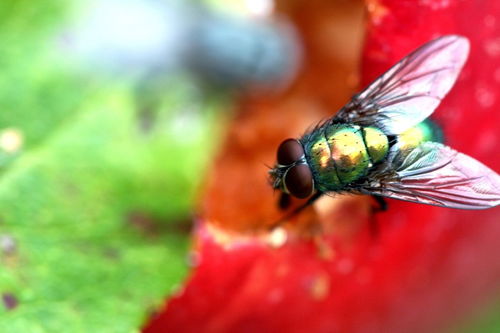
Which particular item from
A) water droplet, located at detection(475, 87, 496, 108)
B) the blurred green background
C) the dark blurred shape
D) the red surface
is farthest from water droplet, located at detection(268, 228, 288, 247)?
the dark blurred shape

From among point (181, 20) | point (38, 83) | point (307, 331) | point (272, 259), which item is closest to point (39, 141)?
point (38, 83)

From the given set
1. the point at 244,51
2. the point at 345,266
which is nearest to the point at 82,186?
the point at 345,266

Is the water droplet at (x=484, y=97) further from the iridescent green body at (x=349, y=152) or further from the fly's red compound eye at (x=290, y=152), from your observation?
the fly's red compound eye at (x=290, y=152)

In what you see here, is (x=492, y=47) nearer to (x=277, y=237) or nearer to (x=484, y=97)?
(x=484, y=97)

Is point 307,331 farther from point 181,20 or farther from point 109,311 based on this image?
point 181,20

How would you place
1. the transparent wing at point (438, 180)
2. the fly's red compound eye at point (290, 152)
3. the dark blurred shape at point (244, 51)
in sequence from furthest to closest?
the dark blurred shape at point (244, 51) → the fly's red compound eye at point (290, 152) → the transparent wing at point (438, 180)

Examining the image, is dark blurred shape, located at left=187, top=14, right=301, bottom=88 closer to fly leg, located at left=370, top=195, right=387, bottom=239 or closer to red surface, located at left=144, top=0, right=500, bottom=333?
red surface, located at left=144, top=0, right=500, bottom=333

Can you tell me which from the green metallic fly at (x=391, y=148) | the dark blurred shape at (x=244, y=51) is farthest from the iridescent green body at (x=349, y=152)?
the dark blurred shape at (x=244, y=51)

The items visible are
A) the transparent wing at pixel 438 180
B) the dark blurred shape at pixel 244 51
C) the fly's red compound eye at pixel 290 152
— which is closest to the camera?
the transparent wing at pixel 438 180
